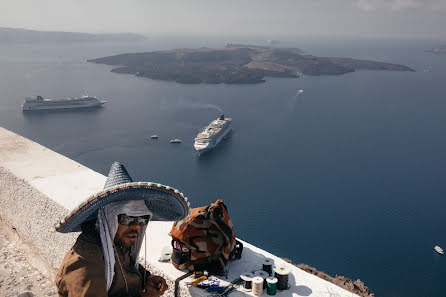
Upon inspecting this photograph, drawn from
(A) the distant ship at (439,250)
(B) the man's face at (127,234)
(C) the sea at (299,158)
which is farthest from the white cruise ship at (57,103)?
(B) the man's face at (127,234)

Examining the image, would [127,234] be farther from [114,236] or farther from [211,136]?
[211,136]

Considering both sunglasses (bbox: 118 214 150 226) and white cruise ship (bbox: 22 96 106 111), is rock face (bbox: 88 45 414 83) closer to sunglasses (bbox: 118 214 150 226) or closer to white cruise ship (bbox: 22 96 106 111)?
white cruise ship (bbox: 22 96 106 111)

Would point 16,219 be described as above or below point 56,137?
above

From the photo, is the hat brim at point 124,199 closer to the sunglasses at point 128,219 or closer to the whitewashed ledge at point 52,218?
the sunglasses at point 128,219

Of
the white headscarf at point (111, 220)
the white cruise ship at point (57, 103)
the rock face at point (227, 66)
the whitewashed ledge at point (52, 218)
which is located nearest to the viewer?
the white headscarf at point (111, 220)

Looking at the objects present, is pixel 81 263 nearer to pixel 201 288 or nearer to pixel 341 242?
pixel 201 288

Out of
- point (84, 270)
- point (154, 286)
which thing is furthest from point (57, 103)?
point (84, 270)

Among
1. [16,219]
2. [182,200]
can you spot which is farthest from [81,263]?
[16,219]
